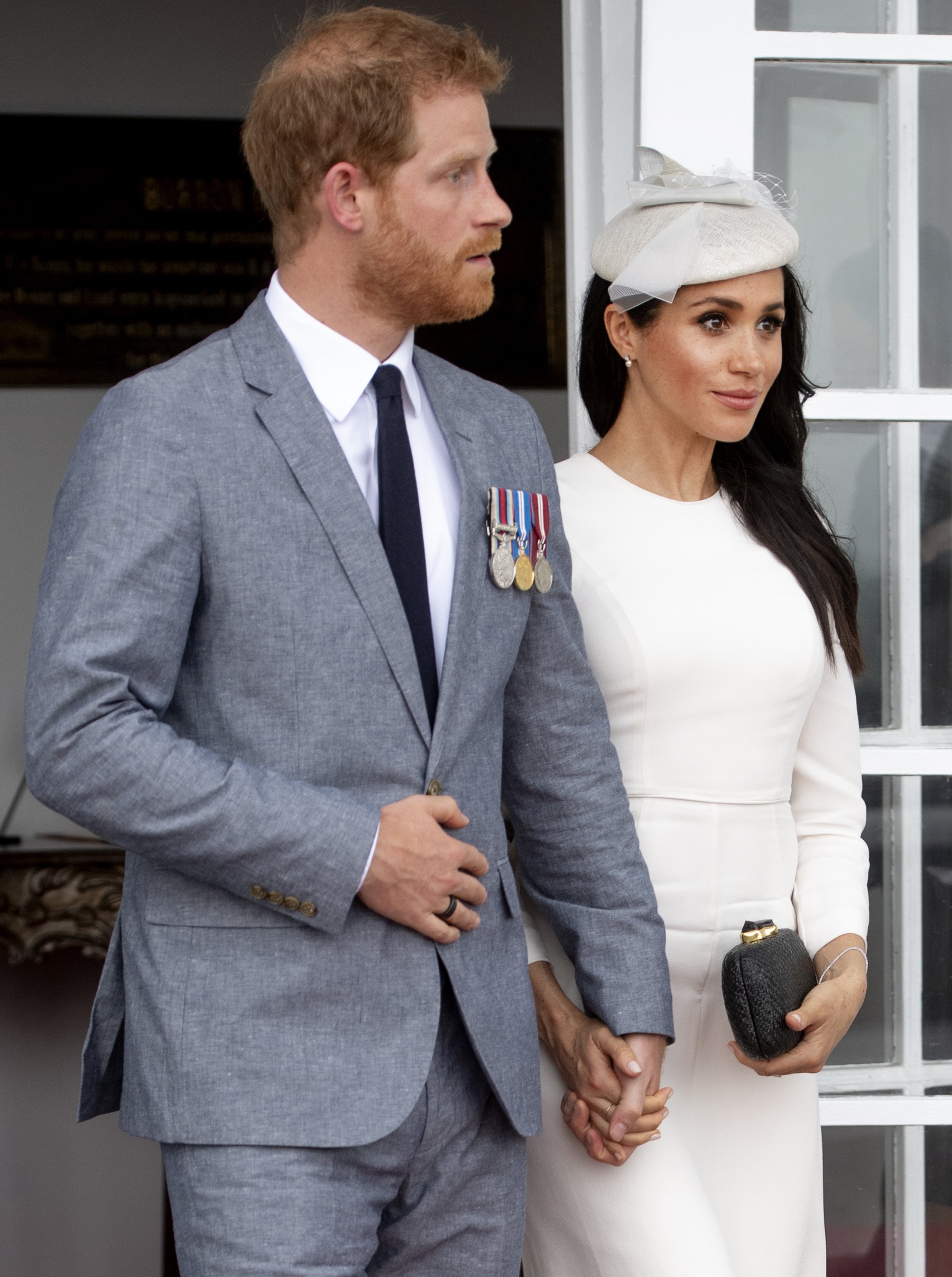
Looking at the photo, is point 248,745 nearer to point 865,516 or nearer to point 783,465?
point 783,465

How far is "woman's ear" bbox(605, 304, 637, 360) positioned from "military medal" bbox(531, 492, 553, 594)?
35cm

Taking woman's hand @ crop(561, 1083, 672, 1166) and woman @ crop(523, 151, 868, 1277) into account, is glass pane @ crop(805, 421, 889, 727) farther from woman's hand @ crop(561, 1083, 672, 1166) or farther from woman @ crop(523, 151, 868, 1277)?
woman's hand @ crop(561, 1083, 672, 1166)

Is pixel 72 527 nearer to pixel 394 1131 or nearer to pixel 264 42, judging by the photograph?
pixel 394 1131

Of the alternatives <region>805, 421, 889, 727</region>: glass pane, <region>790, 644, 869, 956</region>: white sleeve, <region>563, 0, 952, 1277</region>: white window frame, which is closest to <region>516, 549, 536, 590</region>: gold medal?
<region>790, 644, 869, 956</region>: white sleeve

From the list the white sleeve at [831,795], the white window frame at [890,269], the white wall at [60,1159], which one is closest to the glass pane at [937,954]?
the white window frame at [890,269]

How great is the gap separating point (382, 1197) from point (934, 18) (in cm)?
160

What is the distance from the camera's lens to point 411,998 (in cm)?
125

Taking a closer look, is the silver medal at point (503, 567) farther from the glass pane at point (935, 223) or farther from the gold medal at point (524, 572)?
the glass pane at point (935, 223)

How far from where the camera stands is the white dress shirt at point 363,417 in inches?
51.4

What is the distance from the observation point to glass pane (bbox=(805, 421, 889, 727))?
6.42 feet

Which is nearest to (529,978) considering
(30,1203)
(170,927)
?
(170,927)

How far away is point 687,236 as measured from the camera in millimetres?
1629

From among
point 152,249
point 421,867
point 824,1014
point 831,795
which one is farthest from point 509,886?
point 152,249

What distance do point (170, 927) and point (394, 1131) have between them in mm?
254
